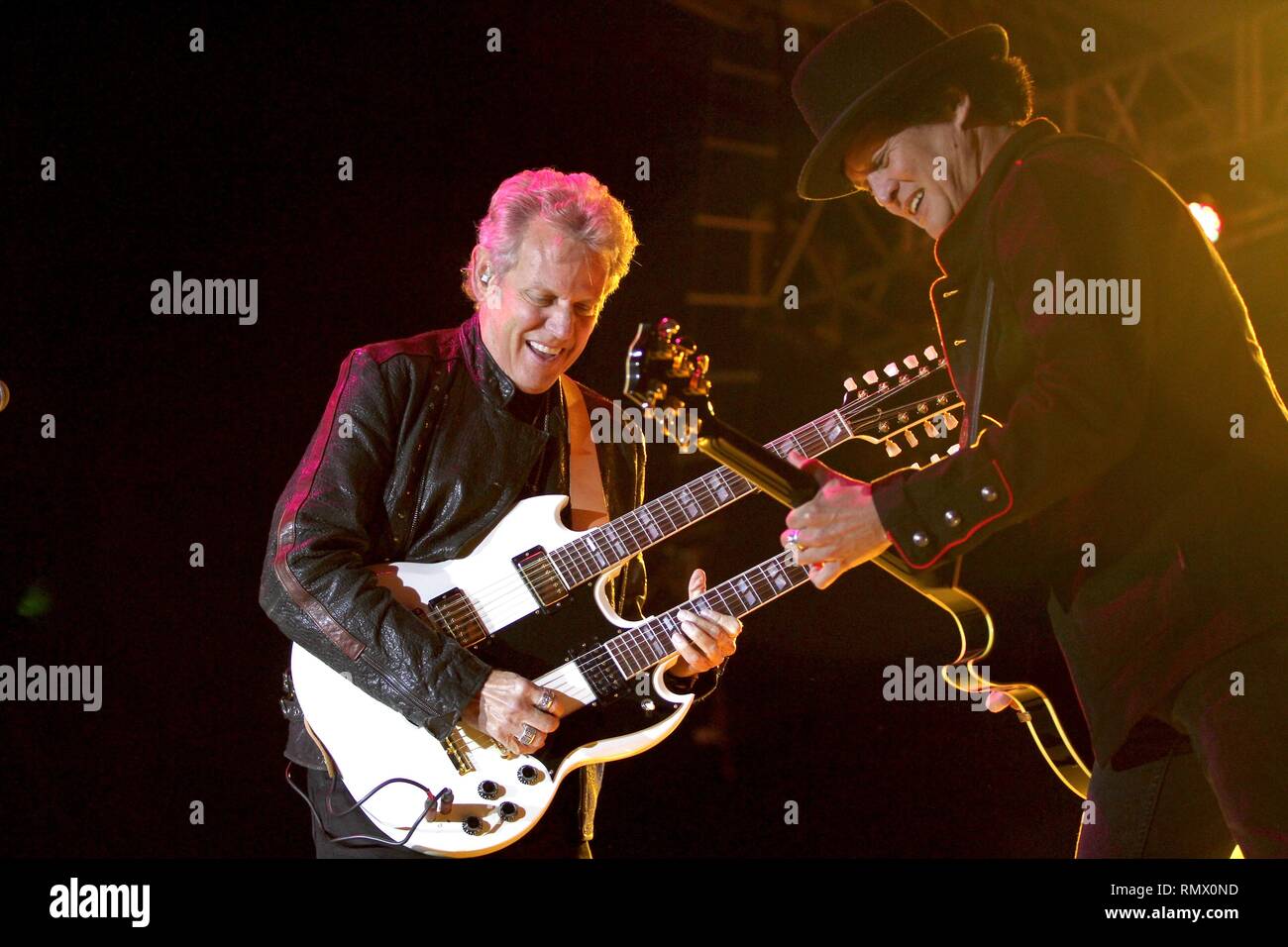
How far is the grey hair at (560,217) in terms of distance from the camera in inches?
107

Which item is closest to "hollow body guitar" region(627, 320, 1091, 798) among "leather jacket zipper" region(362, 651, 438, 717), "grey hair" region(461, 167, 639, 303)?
"grey hair" region(461, 167, 639, 303)

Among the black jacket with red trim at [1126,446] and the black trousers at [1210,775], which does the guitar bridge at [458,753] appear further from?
the black trousers at [1210,775]

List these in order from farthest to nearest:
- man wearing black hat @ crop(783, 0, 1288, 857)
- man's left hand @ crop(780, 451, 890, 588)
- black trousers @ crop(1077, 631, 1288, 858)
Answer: man's left hand @ crop(780, 451, 890, 588), man wearing black hat @ crop(783, 0, 1288, 857), black trousers @ crop(1077, 631, 1288, 858)

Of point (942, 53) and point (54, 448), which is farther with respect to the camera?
point (54, 448)

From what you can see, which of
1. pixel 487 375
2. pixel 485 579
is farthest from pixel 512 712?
pixel 487 375

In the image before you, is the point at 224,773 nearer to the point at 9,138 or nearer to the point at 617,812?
the point at 617,812

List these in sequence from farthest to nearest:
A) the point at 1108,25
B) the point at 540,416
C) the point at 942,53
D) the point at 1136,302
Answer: the point at 1108,25 < the point at 540,416 < the point at 942,53 < the point at 1136,302

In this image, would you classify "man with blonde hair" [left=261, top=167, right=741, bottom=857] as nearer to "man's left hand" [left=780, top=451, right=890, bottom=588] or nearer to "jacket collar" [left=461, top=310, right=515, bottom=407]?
"jacket collar" [left=461, top=310, right=515, bottom=407]

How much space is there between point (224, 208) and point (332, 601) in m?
1.28

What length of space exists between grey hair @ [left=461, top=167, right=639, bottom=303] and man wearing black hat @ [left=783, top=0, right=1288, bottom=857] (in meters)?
0.83

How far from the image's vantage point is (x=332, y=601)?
2.49 m

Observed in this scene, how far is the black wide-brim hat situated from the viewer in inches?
96.5

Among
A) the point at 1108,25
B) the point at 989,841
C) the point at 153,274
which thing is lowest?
the point at 989,841
